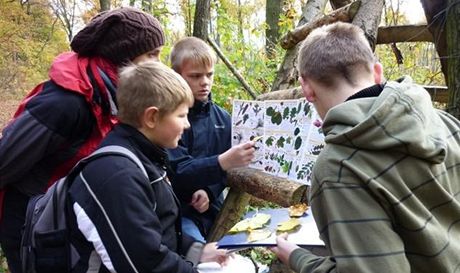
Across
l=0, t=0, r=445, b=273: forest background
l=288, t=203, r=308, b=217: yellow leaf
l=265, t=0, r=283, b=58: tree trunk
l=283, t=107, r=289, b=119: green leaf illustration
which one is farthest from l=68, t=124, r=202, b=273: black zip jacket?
l=265, t=0, r=283, b=58: tree trunk

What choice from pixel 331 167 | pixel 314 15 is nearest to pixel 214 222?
pixel 331 167

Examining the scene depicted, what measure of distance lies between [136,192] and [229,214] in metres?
1.29

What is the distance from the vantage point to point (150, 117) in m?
1.74

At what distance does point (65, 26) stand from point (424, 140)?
19.7 meters

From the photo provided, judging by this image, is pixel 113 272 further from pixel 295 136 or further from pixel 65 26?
pixel 65 26

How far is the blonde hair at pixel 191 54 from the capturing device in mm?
2531

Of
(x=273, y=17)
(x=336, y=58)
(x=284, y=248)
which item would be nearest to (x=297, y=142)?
(x=284, y=248)

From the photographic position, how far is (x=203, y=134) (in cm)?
258

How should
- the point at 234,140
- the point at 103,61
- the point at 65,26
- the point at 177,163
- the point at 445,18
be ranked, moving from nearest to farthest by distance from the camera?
the point at 103,61 < the point at 445,18 < the point at 177,163 < the point at 234,140 < the point at 65,26

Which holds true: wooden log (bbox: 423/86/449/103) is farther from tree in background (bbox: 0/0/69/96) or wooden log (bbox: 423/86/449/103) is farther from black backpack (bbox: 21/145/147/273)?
tree in background (bbox: 0/0/69/96)

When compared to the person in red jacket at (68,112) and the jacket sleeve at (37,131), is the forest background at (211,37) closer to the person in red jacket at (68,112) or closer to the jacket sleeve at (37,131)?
the person in red jacket at (68,112)

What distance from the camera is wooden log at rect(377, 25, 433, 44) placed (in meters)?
2.83

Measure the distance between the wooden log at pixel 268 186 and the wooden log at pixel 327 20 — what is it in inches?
51.0

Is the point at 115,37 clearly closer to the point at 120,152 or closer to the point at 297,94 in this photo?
the point at 120,152
